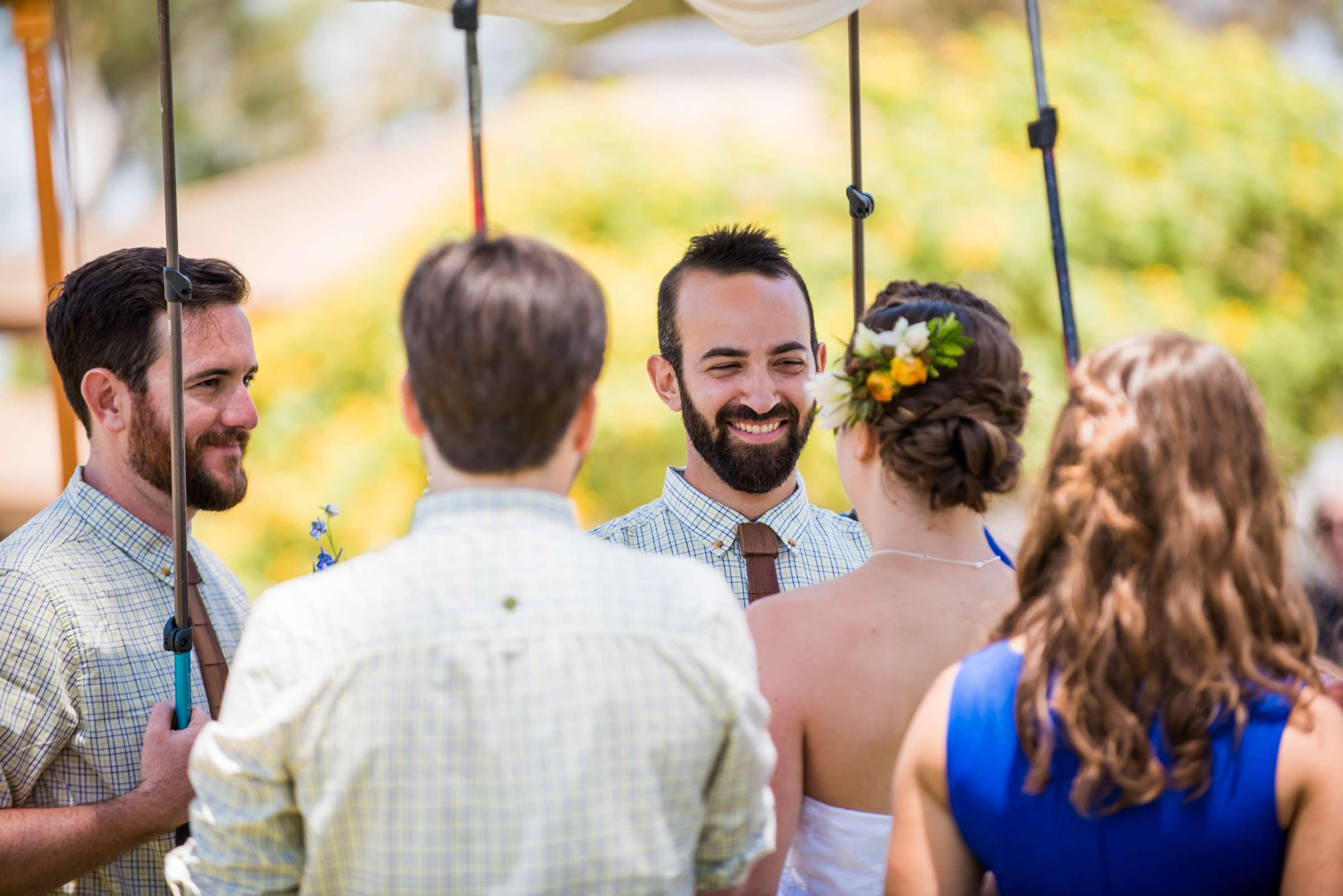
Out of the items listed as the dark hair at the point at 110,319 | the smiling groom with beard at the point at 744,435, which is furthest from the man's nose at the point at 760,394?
the dark hair at the point at 110,319

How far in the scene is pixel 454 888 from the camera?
148 cm

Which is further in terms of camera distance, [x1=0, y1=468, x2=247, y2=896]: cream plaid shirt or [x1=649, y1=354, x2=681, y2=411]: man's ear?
[x1=649, y1=354, x2=681, y2=411]: man's ear

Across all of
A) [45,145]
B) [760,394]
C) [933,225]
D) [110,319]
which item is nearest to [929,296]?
[760,394]

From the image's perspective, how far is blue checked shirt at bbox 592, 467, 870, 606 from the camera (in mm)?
3086

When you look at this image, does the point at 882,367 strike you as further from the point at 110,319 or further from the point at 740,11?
the point at 110,319

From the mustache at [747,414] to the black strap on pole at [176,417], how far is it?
1295 mm

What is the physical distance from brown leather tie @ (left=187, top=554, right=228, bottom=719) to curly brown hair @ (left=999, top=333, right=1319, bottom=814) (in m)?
1.55

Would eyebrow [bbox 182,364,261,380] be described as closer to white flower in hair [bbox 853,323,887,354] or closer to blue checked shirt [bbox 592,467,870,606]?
blue checked shirt [bbox 592,467,870,606]

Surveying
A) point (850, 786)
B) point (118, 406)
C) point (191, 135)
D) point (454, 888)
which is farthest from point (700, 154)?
point (191, 135)

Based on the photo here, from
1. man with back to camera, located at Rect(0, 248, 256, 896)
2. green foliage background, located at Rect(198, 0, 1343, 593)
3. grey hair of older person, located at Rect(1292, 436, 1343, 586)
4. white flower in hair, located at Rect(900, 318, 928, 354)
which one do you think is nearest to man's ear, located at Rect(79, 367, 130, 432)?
man with back to camera, located at Rect(0, 248, 256, 896)

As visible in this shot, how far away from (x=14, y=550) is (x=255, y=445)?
5.28 metres

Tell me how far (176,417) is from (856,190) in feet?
5.40

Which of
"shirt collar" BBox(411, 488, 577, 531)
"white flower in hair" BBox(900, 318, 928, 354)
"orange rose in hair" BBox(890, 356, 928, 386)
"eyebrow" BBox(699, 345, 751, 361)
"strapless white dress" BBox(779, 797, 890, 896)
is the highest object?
"eyebrow" BBox(699, 345, 751, 361)

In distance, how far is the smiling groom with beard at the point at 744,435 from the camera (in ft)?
10.2
